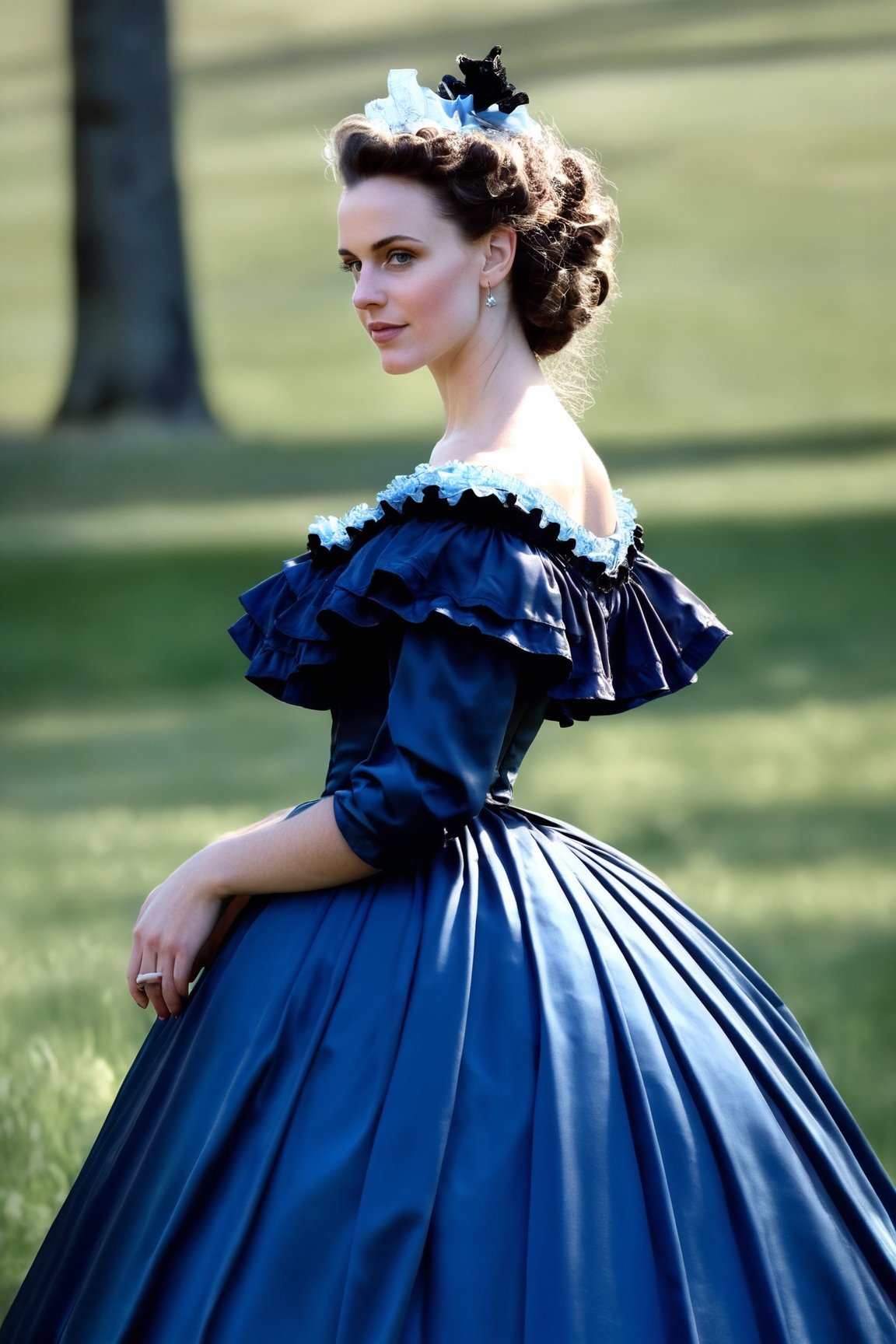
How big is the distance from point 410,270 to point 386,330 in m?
0.06

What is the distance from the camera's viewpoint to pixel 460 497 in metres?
1.58

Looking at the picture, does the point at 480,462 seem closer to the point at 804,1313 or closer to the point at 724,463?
the point at 804,1313

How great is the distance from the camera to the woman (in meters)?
1.48

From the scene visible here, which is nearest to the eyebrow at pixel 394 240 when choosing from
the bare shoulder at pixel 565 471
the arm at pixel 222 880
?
the bare shoulder at pixel 565 471

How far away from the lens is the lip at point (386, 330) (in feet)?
5.64

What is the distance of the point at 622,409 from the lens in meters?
7.94

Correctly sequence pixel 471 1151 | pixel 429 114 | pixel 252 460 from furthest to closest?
pixel 252 460 < pixel 429 114 < pixel 471 1151

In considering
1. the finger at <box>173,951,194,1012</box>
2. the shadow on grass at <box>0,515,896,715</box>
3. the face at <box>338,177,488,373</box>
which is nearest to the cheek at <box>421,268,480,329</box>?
the face at <box>338,177,488,373</box>

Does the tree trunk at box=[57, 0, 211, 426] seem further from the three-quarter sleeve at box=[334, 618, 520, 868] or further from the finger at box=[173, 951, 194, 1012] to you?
the three-quarter sleeve at box=[334, 618, 520, 868]

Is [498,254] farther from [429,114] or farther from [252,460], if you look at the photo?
[252,460]

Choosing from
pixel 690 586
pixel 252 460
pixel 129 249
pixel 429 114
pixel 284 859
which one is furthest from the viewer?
pixel 129 249

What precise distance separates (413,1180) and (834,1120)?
561 millimetres

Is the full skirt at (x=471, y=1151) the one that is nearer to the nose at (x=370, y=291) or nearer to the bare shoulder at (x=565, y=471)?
the bare shoulder at (x=565, y=471)

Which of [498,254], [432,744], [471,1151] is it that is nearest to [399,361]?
[498,254]
